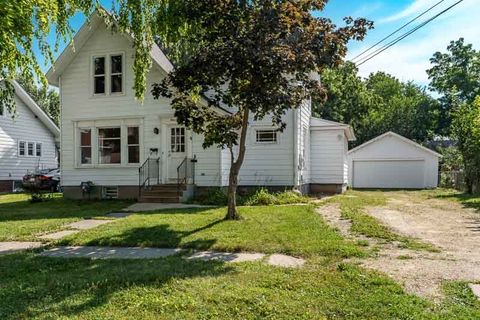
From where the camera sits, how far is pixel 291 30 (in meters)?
8.30

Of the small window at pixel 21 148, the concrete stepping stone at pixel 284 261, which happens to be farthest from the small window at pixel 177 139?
the small window at pixel 21 148

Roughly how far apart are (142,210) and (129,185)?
3.53 meters

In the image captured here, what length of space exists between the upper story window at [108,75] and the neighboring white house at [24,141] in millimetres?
8566

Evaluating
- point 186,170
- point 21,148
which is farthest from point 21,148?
point 186,170

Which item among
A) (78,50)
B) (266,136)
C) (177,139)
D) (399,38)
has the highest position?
(399,38)

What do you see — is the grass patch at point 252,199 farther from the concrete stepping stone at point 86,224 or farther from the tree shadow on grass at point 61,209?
the concrete stepping stone at point 86,224

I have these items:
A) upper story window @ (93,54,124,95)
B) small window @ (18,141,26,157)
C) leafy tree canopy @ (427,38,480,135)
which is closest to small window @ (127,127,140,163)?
upper story window @ (93,54,124,95)

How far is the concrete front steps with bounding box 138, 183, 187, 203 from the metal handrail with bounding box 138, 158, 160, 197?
545 mm

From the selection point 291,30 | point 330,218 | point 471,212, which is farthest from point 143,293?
point 471,212

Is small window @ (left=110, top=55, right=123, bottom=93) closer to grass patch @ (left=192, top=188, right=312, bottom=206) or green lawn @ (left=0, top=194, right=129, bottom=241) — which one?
green lawn @ (left=0, top=194, right=129, bottom=241)

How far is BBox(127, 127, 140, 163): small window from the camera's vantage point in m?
15.3

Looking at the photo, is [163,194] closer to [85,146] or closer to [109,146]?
[109,146]

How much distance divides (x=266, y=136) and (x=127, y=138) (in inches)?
215

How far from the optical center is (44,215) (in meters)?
11.2
